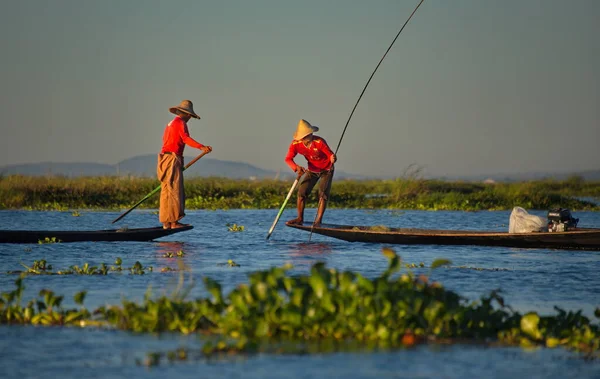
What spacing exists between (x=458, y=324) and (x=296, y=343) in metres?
1.28

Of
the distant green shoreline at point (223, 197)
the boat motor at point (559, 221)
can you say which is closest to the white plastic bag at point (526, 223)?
the boat motor at point (559, 221)

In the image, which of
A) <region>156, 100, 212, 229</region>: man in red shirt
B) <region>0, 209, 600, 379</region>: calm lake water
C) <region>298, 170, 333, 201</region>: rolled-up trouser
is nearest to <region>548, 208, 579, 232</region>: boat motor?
<region>0, 209, 600, 379</region>: calm lake water

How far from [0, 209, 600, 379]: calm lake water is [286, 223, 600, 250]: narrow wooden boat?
0.61ft

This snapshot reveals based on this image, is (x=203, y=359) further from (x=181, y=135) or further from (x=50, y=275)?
(x=181, y=135)

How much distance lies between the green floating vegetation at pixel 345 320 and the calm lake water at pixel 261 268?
0.19 meters

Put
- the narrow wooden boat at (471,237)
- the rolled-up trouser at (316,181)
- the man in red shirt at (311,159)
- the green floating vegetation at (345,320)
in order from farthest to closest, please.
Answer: the rolled-up trouser at (316,181) → the man in red shirt at (311,159) → the narrow wooden boat at (471,237) → the green floating vegetation at (345,320)

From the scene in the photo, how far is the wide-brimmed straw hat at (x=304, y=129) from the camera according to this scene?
15.5 m

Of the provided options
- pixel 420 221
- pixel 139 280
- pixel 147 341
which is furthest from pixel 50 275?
pixel 420 221

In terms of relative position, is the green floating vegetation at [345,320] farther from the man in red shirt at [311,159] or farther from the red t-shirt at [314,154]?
the red t-shirt at [314,154]

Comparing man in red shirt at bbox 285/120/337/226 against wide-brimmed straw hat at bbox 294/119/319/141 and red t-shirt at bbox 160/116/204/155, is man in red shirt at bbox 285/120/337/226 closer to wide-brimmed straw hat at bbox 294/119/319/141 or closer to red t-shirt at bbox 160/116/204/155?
wide-brimmed straw hat at bbox 294/119/319/141

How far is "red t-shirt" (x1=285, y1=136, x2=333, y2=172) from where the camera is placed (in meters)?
15.8

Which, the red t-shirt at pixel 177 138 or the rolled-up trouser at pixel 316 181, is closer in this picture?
the red t-shirt at pixel 177 138

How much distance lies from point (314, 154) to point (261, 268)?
12.2 feet

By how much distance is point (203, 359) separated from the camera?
684 cm
